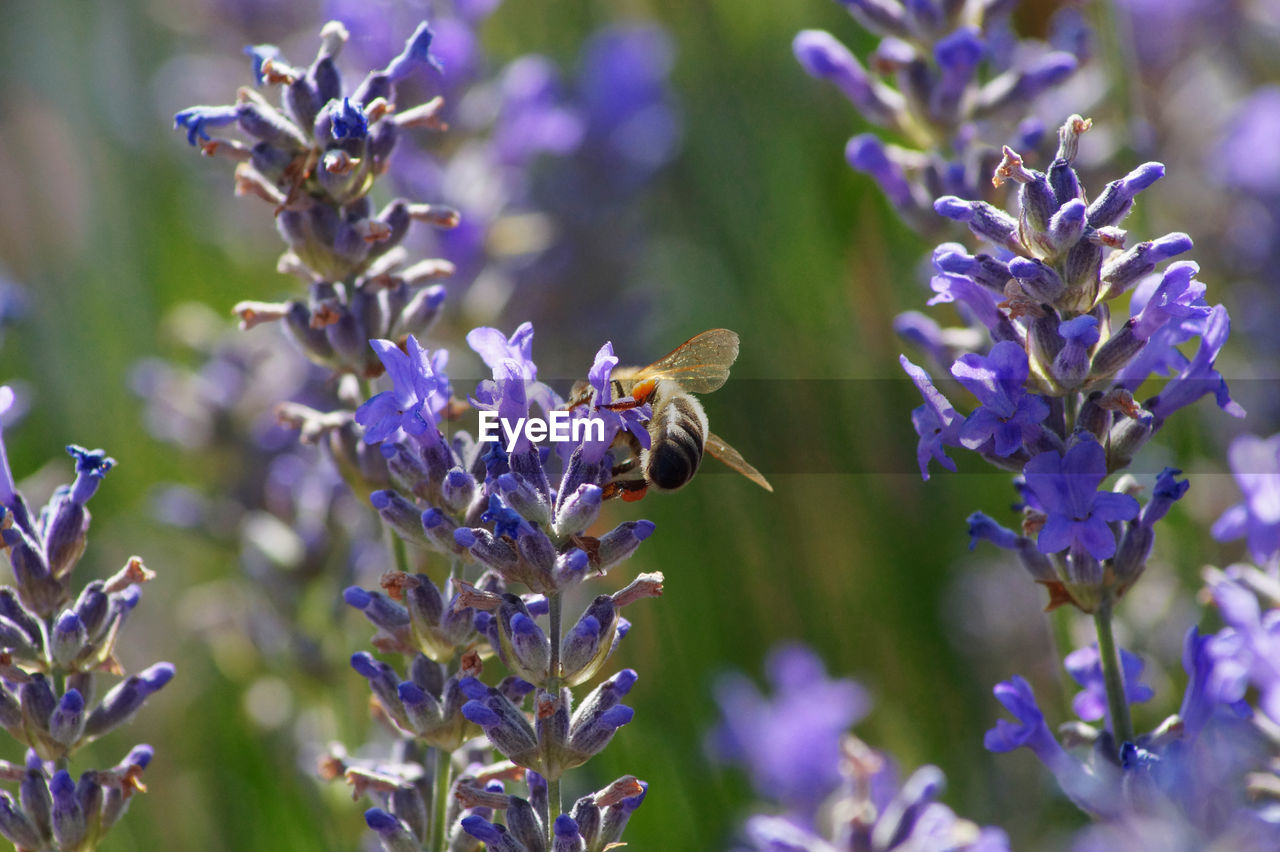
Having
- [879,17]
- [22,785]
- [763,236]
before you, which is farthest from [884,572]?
[22,785]

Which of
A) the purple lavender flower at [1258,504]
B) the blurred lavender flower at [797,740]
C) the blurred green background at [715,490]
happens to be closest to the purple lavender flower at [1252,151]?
the blurred green background at [715,490]

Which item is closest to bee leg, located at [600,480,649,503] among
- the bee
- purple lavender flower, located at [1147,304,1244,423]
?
the bee

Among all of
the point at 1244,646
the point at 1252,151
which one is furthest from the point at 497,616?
the point at 1252,151

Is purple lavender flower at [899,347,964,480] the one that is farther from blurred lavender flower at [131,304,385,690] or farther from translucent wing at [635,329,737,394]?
blurred lavender flower at [131,304,385,690]

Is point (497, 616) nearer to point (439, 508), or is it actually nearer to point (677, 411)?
point (439, 508)

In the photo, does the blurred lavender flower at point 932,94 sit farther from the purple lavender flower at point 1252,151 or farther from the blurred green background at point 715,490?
the purple lavender flower at point 1252,151

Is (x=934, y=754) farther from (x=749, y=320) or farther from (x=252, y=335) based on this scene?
(x=252, y=335)
